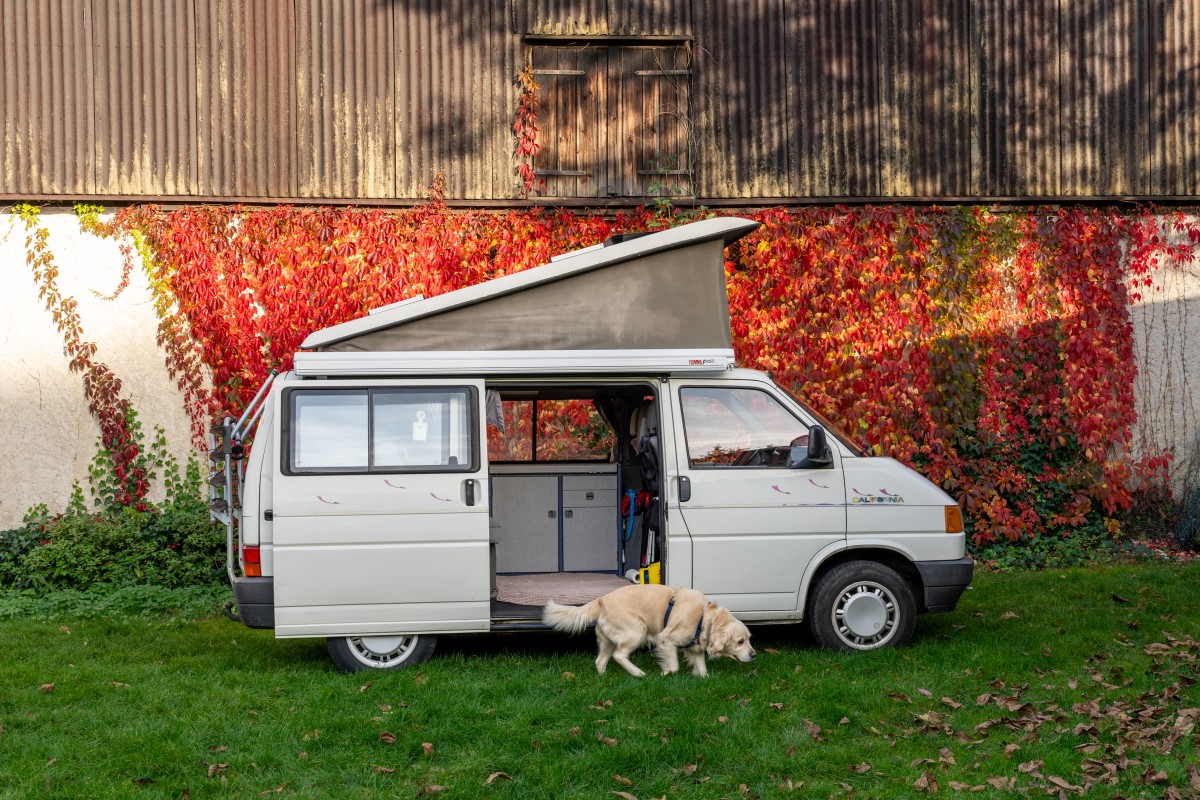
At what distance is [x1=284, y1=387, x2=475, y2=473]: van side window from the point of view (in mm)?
7750

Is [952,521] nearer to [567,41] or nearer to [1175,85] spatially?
[567,41]

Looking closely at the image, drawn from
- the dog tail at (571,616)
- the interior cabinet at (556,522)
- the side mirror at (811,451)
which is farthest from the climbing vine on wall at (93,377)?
the side mirror at (811,451)

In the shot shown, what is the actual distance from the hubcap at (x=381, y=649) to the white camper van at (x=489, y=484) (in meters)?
0.01

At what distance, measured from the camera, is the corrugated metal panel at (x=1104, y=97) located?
13.9m

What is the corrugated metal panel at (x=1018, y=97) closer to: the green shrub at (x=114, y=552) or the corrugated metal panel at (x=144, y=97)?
the corrugated metal panel at (x=144, y=97)

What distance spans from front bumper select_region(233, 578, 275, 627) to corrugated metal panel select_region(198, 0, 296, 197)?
6694mm

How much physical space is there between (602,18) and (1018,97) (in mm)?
5029

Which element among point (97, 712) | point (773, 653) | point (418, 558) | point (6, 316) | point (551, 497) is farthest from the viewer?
point (6, 316)

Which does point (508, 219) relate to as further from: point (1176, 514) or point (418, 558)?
point (1176, 514)

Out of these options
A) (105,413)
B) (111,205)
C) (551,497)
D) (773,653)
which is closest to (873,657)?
(773,653)

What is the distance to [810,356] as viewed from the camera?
13.2 metres

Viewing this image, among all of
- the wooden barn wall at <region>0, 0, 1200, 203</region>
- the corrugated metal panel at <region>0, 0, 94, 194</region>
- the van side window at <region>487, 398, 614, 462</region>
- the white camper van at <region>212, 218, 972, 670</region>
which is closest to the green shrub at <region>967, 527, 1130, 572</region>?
A: the wooden barn wall at <region>0, 0, 1200, 203</region>

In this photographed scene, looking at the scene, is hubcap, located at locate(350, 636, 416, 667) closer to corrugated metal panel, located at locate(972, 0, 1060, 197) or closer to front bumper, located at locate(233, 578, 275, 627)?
front bumper, located at locate(233, 578, 275, 627)

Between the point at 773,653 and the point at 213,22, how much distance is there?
959 centimetres
